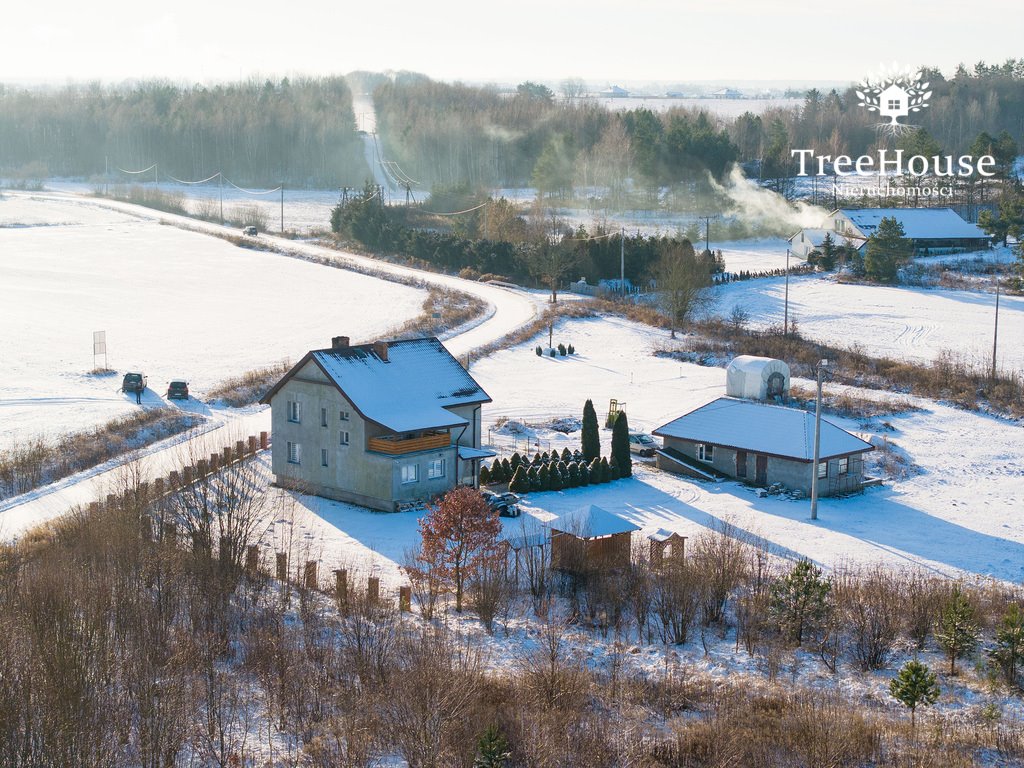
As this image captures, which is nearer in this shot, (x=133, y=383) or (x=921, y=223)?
(x=133, y=383)

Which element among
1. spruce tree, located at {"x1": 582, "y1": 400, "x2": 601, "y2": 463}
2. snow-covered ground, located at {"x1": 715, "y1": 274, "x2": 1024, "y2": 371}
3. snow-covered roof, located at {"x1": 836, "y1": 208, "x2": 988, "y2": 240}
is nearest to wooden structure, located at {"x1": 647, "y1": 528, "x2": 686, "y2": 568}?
spruce tree, located at {"x1": 582, "y1": 400, "x2": 601, "y2": 463}

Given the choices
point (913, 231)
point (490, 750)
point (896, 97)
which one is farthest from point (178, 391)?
point (896, 97)

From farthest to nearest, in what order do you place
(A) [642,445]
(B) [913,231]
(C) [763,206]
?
1. (C) [763,206]
2. (B) [913,231]
3. (A) [642,445]

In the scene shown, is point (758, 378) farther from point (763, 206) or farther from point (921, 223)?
point (763, 206)

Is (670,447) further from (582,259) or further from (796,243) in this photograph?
(796,243)

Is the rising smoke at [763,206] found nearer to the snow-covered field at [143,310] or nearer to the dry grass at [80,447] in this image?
the snow-covered field at [143,310]

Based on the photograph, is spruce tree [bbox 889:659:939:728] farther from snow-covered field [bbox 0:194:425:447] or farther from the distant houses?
the distant houses
